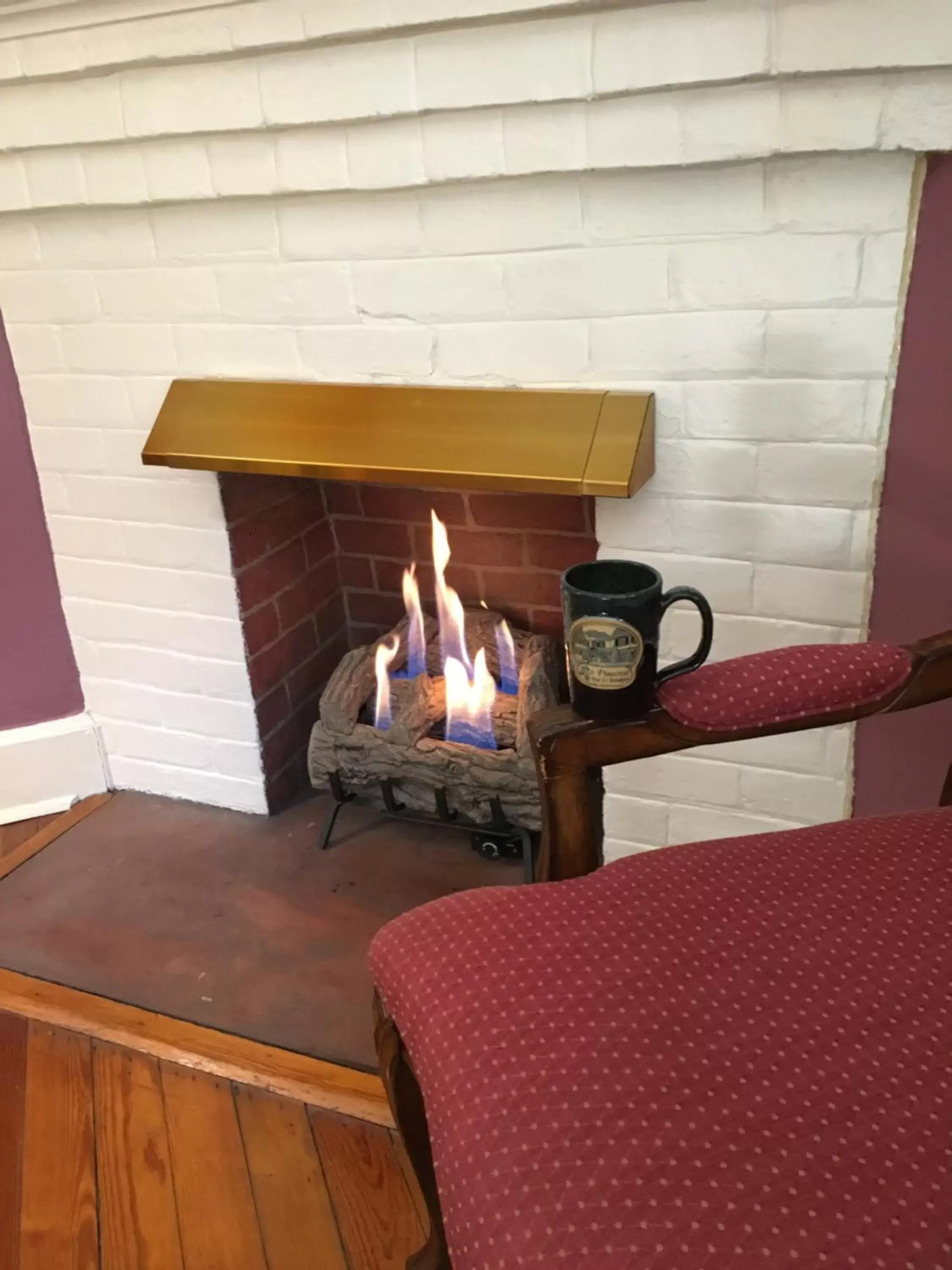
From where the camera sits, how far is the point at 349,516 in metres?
1.91

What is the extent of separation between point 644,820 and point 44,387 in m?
1.16

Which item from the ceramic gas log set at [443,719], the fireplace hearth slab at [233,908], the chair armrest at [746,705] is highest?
the chair armrest at [746,705]

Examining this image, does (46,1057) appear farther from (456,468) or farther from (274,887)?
(456,468)

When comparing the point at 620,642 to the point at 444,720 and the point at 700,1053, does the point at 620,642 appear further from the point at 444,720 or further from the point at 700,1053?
the point at 444,720

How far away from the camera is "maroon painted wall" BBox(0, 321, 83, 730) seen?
5.51 ft

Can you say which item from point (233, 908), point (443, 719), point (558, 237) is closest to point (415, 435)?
point (558, 237)

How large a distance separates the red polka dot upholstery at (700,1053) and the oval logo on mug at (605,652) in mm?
184

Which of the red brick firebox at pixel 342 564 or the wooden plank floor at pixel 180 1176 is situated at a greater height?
the red brick firebox at pixel 342 564

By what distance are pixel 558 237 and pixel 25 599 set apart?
3.68 ft

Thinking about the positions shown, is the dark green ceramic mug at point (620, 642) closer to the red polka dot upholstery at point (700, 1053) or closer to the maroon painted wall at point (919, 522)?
the red polka dot upholstery at point (700, 1053)

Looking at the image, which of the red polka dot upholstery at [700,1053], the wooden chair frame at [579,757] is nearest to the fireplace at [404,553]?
the wooden chair frame at [579,757]

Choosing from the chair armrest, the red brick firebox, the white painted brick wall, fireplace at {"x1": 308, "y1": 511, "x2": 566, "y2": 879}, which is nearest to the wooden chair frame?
the chair armrest

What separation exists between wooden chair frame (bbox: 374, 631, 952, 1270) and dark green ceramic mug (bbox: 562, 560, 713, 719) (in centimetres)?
2

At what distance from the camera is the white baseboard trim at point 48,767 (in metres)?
1.84
